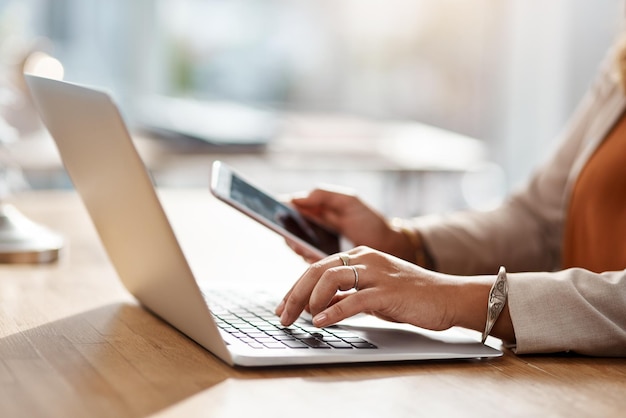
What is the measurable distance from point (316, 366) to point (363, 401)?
4.1 inches

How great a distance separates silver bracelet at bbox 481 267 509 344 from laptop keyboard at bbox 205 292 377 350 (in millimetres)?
123

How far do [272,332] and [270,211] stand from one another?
260 mm

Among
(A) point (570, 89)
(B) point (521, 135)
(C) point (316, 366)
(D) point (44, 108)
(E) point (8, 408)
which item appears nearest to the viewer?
(E) point (8, 408)

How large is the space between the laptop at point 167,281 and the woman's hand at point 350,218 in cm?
31

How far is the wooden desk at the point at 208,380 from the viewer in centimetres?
73

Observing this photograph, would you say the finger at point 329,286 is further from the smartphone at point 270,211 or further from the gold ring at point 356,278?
the smartphone at point 270,211

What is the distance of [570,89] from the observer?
443cm

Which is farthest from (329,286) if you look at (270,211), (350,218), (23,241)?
(23,241)

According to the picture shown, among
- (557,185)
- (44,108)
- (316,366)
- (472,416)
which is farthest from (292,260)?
(472,416)

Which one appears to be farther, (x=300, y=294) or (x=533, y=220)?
(x=533, y=220)

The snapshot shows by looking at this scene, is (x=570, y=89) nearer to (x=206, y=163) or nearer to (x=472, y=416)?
(x=206, y=163)

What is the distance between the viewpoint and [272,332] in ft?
3.02

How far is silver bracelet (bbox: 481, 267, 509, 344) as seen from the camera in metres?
0.94

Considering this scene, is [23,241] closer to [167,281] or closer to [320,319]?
[167,281]
